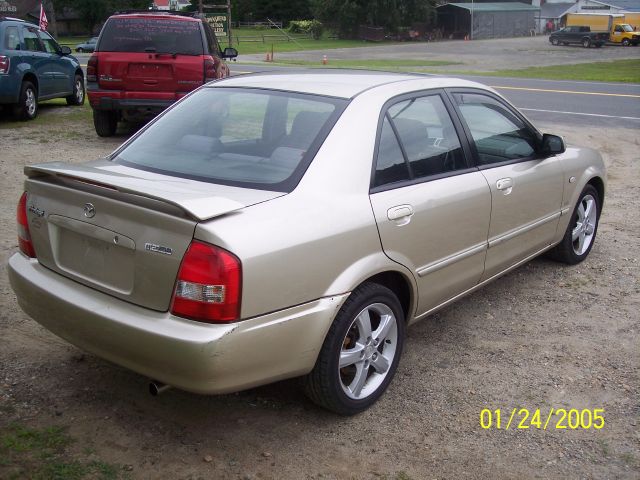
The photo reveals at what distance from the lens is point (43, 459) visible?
317 cm

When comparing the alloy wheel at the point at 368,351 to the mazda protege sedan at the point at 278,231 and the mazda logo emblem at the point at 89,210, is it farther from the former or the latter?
the mazda logo emblem at the point at 89,210

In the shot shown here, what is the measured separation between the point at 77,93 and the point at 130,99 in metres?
5.38

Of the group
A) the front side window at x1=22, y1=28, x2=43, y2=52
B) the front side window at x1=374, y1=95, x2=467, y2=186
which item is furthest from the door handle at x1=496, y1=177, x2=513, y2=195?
the front side window at x1=22, y1=28, x2=43, y2=52

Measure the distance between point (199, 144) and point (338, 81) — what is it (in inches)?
34.7

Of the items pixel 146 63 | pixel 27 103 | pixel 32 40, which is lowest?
pixel 27 103

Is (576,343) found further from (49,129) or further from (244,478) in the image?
(49,129)

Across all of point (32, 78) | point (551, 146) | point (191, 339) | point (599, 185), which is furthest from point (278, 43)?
point (191, 339)

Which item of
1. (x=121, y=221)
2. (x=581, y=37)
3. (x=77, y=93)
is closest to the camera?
(x=121, y=221)

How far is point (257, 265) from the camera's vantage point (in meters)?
2.99

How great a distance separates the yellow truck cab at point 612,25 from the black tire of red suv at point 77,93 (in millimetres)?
49403

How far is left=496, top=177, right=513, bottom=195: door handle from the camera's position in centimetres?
451

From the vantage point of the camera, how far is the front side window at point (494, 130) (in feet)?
14.8

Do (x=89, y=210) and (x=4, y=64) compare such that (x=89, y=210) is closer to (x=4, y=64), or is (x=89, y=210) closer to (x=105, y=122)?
(x=105, y=122)

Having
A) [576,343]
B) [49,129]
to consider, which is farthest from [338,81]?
[49,129]
